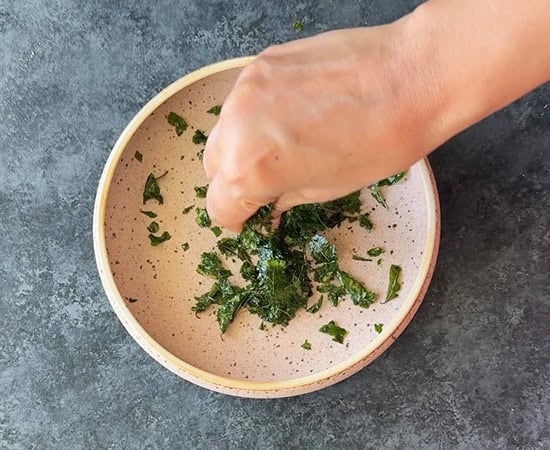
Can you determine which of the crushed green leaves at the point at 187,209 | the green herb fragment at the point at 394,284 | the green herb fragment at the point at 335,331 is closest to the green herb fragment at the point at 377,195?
the green herb fragment at the point at 394,284

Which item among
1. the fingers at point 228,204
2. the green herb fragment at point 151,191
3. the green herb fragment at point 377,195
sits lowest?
the green herb fragment at point 377,195

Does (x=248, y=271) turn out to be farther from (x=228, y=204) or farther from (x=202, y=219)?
(x=228, y=204)

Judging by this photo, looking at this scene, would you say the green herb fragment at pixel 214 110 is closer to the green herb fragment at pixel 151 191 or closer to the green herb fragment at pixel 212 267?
the green herb fragment at pixel 151 191

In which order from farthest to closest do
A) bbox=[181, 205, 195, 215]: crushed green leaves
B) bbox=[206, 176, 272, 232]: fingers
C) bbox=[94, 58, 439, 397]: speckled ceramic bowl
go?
bbox=[181, 205, 195, 215]: crushed green leaves, bbox=[94, 58, 439, 397]: speckled ceramic bowl, bbox=[206, 176, 272, 232]: fingers

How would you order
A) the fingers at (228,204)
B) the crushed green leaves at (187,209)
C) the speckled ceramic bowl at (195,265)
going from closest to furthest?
the fingers at (228,204) → the speckled ceramic bowl at (195,265) → the crushed green leaves at (187,209)

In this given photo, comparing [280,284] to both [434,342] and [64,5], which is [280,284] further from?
[64,5]

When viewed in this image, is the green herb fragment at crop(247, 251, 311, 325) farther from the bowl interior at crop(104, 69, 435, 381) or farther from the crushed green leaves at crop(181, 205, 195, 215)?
the crushed green leaves at crop(181, 205, 195, 215)

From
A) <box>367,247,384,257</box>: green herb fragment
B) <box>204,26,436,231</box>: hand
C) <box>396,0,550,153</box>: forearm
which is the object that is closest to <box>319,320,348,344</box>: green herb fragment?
<box>367,247,384,257</box>: green herb fragment
